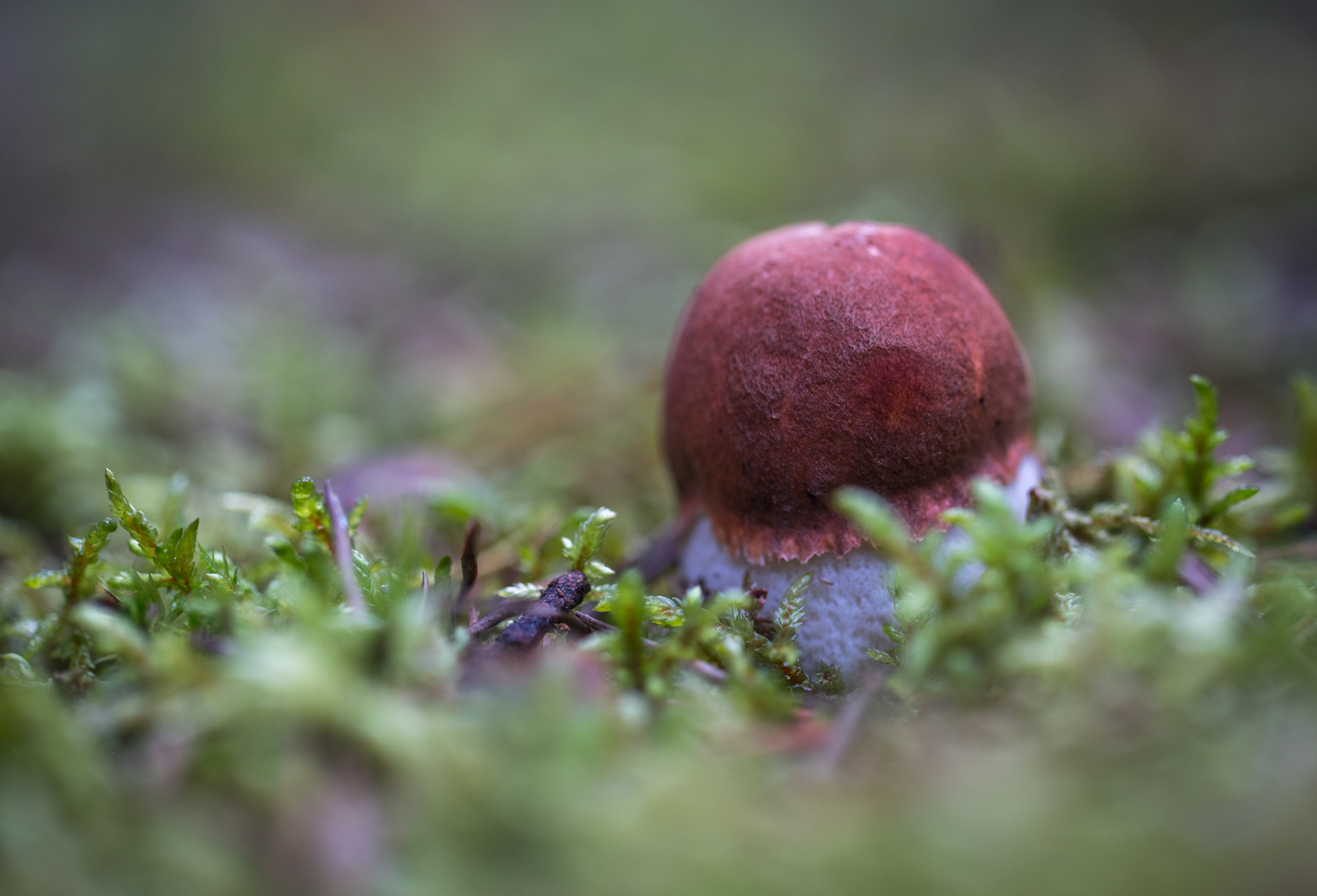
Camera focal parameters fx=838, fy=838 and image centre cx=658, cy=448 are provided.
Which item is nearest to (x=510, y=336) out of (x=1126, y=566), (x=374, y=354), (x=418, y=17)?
(x=374, y=354)

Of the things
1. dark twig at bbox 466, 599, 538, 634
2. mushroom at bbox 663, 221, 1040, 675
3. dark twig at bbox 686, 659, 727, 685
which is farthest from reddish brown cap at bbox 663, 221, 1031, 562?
dark twig at bbox 466, 599, 538, 634

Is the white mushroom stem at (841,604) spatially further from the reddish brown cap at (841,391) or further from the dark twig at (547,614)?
the dark twig at (547,614)

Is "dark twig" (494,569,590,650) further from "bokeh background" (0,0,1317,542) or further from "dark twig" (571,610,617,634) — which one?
"bokeh background" (0,0,1317,542)

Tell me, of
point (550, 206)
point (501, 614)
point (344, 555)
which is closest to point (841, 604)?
point (501, 614)

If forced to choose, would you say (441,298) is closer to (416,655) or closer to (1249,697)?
(416,655)

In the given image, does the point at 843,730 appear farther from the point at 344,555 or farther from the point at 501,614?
the point at 344,555

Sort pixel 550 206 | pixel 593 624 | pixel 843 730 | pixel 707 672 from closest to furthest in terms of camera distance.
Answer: pixel 843 730, pixel 707 672, pixel 593 624, pixel 550 206
